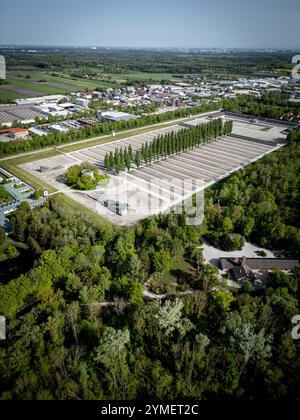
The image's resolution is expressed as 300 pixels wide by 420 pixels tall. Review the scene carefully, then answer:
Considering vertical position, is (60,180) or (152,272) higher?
(60,180)

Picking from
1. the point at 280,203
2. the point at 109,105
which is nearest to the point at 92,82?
the point at 109,105

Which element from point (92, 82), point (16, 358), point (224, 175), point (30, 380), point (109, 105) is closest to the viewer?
point (30, 380)

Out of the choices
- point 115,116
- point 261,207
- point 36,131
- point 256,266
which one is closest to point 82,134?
point 36,131

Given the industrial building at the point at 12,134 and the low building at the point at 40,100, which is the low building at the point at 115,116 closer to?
the industrial building at the point at 12,134

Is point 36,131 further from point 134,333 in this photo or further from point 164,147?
point 134,333

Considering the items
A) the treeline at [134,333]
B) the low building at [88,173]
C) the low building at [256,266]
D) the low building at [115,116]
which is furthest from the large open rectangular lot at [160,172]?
the low building at [115,116]

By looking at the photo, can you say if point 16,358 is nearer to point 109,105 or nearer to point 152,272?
point 152,272

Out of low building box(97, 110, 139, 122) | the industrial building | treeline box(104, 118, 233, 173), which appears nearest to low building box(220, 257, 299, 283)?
treeline box(104, 118, 233, 173)
